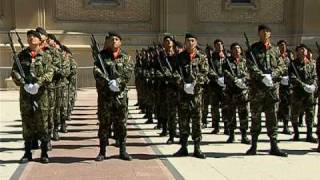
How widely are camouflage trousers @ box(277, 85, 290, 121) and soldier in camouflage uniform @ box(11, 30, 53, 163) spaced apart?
5.43m

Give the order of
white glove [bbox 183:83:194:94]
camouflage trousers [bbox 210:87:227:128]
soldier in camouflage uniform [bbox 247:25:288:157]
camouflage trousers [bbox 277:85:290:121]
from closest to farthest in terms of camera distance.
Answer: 1. white glove [bbox 183:83:194:94]
2. soldier in camouflage uniform [bbox 247:25:288:157]
3. camouflage trousers [bbox 210:87:227:128]
4. camouflage trousers [bbox 277:85:290:121]

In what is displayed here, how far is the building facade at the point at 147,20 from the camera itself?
24.9 meters

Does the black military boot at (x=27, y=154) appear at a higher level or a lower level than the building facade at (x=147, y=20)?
lower

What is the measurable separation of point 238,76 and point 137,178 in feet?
13.4

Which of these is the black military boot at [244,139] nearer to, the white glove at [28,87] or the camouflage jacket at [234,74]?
the camouflage jacket at [234,74]

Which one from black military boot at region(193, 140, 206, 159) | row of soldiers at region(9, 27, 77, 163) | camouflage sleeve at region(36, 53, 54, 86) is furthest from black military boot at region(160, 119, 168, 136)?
camouflage sleeve at region(36, 53, 54, 86)

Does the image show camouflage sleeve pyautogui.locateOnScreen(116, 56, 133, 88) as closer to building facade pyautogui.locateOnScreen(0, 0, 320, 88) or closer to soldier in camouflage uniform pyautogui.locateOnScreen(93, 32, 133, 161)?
soldier in camouflage uniform pyautogui.locateOnScreen(93, 32, 133, 161)

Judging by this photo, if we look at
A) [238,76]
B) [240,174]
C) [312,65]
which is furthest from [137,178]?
[312,65]

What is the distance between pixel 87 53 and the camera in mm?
25281

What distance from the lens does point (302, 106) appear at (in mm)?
11242

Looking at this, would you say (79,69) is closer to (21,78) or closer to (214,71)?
(214,71)

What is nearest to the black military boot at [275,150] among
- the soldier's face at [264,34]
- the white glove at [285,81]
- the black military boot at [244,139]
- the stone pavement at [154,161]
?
the stone pavement at [154,161]

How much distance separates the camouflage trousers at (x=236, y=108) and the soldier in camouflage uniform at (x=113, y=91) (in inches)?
106

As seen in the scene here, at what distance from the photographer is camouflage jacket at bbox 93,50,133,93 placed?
29.2 ft
